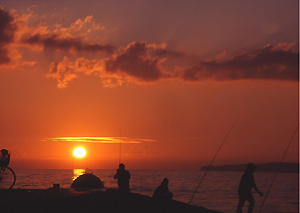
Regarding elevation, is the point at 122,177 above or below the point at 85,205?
above

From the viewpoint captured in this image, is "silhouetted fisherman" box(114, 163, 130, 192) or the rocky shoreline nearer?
the rocky shoreline

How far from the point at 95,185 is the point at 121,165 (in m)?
2.91

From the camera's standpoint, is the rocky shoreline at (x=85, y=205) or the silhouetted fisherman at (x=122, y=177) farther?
the silhouetted fisherman at (x=122, y=177)

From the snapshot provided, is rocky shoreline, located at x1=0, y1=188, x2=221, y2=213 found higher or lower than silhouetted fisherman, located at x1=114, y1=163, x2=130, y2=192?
lower

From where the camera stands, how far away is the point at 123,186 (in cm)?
1983

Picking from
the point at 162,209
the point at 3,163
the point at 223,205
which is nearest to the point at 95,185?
the point at 3,163

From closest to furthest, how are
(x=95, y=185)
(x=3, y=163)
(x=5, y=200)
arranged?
(x=5, y=200) → (x=3, y=163) → (x=95, y=185)

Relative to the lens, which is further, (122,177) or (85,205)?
(122,177)

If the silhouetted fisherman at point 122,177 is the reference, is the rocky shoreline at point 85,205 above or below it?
below

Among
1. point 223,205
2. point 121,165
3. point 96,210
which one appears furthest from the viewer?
point 223,205

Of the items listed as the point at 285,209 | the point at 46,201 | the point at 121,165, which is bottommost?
the point at 285,209

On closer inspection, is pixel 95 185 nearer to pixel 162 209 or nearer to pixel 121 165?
pixel 121 165

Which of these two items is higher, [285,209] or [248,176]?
[248,176]

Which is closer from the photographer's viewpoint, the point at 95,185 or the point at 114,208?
the point at 114,208
